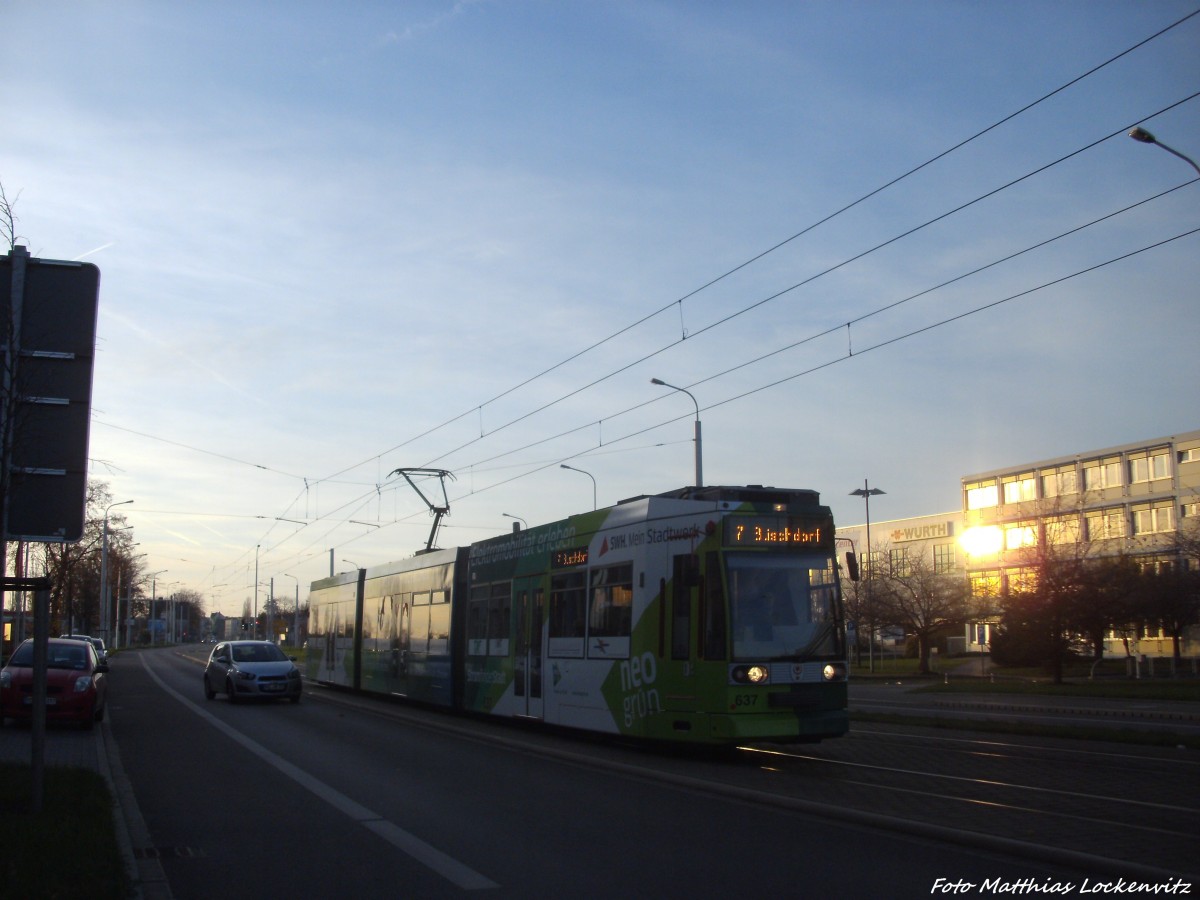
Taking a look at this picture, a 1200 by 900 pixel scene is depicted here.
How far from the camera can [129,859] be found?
7.86 metres

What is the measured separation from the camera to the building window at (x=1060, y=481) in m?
74.6

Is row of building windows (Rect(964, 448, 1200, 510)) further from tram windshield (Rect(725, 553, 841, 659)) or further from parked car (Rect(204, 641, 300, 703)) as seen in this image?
tram windshield (Rect(725, 553, 841, 659))

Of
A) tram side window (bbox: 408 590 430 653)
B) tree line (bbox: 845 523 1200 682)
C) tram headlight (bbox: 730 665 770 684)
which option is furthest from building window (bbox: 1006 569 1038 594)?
tram headlight (bbox: 730 665 770 684)

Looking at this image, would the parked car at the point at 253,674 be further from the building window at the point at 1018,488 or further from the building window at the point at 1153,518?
the building window at the point at 1018,488

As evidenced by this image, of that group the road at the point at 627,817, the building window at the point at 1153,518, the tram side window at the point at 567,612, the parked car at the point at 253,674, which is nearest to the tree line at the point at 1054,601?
the building window at the point at 1153,518

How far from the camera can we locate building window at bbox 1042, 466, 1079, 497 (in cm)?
7459

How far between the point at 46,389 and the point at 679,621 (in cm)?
826

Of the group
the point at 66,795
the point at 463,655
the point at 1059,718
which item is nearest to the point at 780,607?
the point at 66,795

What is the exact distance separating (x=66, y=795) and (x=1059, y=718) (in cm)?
2059

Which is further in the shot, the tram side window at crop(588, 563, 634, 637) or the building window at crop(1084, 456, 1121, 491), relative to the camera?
the building window at crop(1084, 456, 1121, 491)

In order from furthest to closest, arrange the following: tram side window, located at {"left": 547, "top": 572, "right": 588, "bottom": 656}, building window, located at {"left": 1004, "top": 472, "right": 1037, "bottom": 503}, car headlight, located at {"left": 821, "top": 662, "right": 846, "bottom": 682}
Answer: building window, located at {"left": 1004, "top": 472, "right": 1037, "bottom": 503}
tram side window, located at {"left": 547, "top": 572, "right": 588, "bottom": 656}
car headlight, located at {"left": 821, "top": 662, "right": 846, "bottom": 682}

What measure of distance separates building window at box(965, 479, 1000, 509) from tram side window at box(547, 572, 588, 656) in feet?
224

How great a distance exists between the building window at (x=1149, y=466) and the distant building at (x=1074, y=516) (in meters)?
0.06

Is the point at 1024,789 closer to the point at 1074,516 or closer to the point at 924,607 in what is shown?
the point at 924,607
